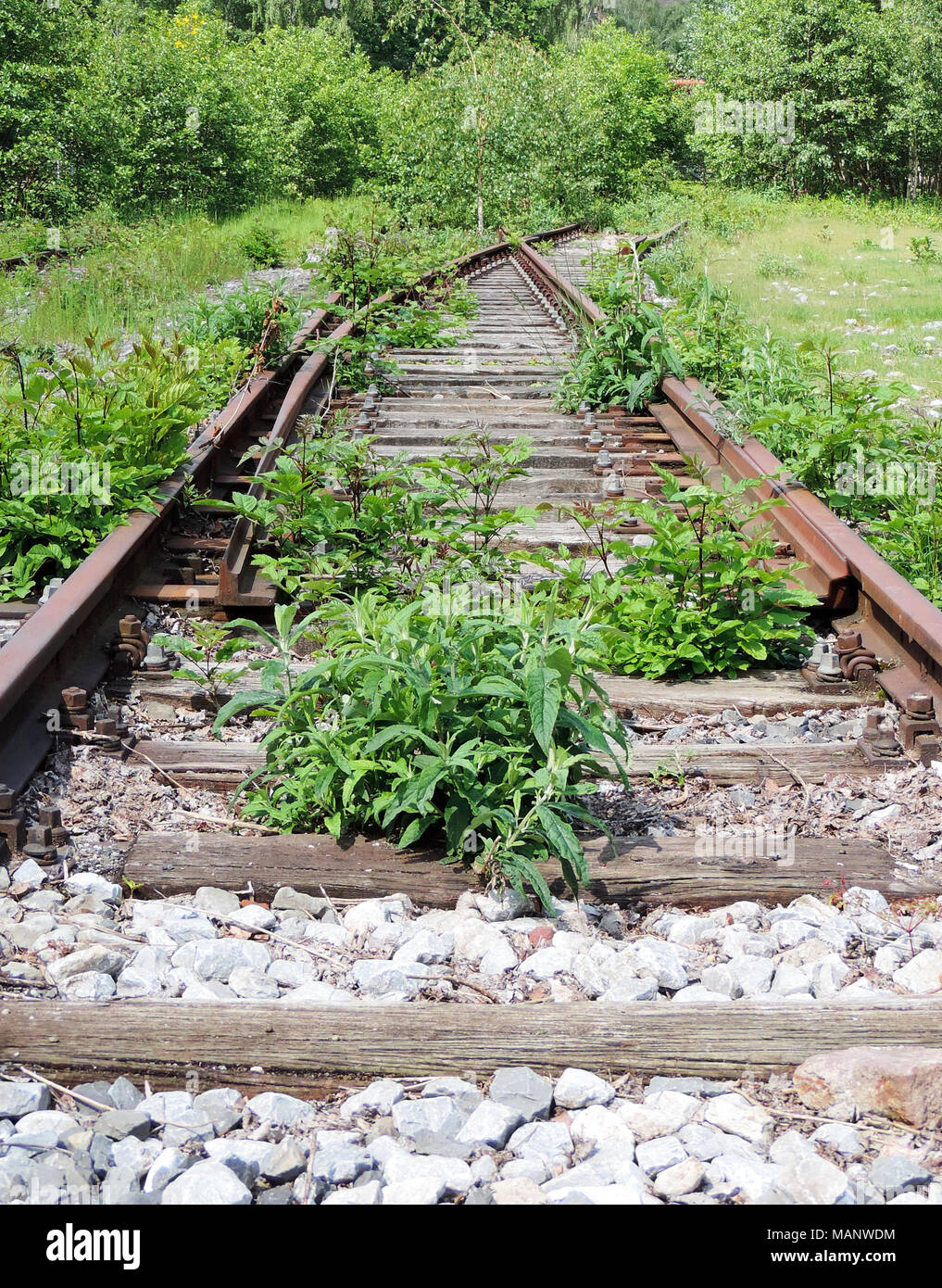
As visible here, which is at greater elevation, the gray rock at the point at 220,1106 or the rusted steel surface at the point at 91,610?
the rusted steel surface at the point at 91,610

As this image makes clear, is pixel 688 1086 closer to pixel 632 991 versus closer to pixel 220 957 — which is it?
pixel 632 991

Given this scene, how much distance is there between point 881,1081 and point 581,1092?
0.44 meters

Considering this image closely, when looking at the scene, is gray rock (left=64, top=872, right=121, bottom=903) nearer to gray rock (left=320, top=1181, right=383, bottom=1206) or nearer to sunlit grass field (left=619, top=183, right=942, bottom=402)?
gray rock (left=320, top=1181, right=383, bottom=1206)

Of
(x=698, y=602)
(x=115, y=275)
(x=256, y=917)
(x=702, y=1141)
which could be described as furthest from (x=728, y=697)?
(x=115, y=275)

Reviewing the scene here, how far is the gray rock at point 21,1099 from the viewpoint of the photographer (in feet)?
5.46

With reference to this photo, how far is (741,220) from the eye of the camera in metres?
20.8

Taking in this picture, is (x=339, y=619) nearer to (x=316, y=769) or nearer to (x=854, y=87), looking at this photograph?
(x=316, y=769)

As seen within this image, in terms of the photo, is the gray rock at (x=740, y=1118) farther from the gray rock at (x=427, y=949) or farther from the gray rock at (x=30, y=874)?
the gray rock at (x=30, y=874)

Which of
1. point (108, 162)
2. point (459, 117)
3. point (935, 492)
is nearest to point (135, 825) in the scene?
point (935, 492)

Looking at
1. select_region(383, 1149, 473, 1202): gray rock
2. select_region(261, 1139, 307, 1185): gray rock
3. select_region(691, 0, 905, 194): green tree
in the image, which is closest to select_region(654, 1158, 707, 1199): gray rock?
select_region(383, 1149, 473, 1202): gray rock

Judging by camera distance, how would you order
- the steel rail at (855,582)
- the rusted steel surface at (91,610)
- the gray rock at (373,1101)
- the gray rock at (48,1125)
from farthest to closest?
the steel rail at (855,582), the rusted steel surface at (91,610), the gray rock at (373,1101), the gray rock at (48,1125)

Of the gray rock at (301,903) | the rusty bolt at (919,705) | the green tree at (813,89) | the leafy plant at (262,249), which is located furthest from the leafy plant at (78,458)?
the green tree at (813,89)

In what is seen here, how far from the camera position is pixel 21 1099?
1679mm
